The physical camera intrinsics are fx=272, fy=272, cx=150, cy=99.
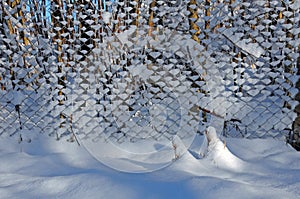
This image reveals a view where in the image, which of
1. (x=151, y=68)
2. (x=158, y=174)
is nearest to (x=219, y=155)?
(x=158, y=174)

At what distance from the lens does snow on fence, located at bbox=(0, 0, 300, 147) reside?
2.12m

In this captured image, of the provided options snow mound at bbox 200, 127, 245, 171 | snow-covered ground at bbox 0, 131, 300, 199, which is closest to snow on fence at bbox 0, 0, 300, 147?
snow-covered ground at bbox 0, 131, 300, 199

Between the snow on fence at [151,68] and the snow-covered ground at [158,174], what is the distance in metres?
0.21

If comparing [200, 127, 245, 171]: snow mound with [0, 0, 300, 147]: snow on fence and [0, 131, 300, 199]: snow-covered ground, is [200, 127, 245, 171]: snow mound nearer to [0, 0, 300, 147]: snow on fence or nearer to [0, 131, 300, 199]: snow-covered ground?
[0, 131, 300, 199]: snow-covered ground

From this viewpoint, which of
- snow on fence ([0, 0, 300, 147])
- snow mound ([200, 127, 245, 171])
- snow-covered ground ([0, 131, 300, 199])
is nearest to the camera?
snow-covered ground ([0, 131, 300, 199])

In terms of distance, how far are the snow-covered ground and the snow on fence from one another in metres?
0.21

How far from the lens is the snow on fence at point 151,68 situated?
2117 mm

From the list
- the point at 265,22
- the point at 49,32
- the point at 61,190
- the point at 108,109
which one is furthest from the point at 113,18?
the point at 61,190

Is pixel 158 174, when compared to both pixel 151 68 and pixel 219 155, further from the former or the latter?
pixel 151 68

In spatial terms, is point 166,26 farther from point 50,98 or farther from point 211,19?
point 50,98

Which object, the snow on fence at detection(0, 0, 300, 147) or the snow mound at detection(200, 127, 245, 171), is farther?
the snow on fence at detection(0, 0, 300, 147)

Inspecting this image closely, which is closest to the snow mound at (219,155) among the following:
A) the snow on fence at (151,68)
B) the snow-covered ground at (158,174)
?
the snow-covered ground at (158,174)

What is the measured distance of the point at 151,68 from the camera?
2.23 m

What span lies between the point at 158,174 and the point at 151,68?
3.11 feet
